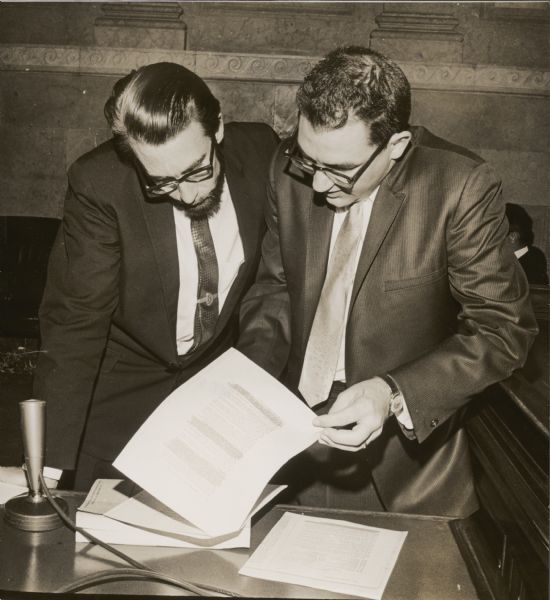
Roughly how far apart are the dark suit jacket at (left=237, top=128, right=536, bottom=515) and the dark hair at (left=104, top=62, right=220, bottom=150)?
28 cm

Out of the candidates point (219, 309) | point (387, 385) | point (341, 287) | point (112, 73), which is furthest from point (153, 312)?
point (112, 73)

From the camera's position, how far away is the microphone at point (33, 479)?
1.41 meters

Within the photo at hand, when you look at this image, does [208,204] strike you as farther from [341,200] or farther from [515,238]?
[515,238]

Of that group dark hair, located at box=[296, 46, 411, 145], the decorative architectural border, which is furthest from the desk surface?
the decorative architectural border

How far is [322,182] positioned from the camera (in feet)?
5.70

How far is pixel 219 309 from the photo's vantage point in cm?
216

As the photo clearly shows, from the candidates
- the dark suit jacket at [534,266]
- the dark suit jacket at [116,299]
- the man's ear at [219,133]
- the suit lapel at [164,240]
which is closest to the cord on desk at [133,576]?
the dark suit jacket at [116,299]

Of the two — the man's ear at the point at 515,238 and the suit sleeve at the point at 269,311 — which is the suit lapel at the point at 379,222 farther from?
the man's ear at the point at 515,238

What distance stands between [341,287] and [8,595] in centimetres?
111

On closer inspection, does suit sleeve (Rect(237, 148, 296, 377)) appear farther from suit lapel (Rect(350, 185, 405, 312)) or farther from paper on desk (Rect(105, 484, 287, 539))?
paper on desk (Rect(105, 484, 287, 539))

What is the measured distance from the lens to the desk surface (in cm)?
123

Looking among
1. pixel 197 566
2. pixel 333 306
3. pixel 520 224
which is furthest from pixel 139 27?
pixel 197 566

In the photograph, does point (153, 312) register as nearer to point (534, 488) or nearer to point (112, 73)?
point (534, 488)

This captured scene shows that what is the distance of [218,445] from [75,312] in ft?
2.49
